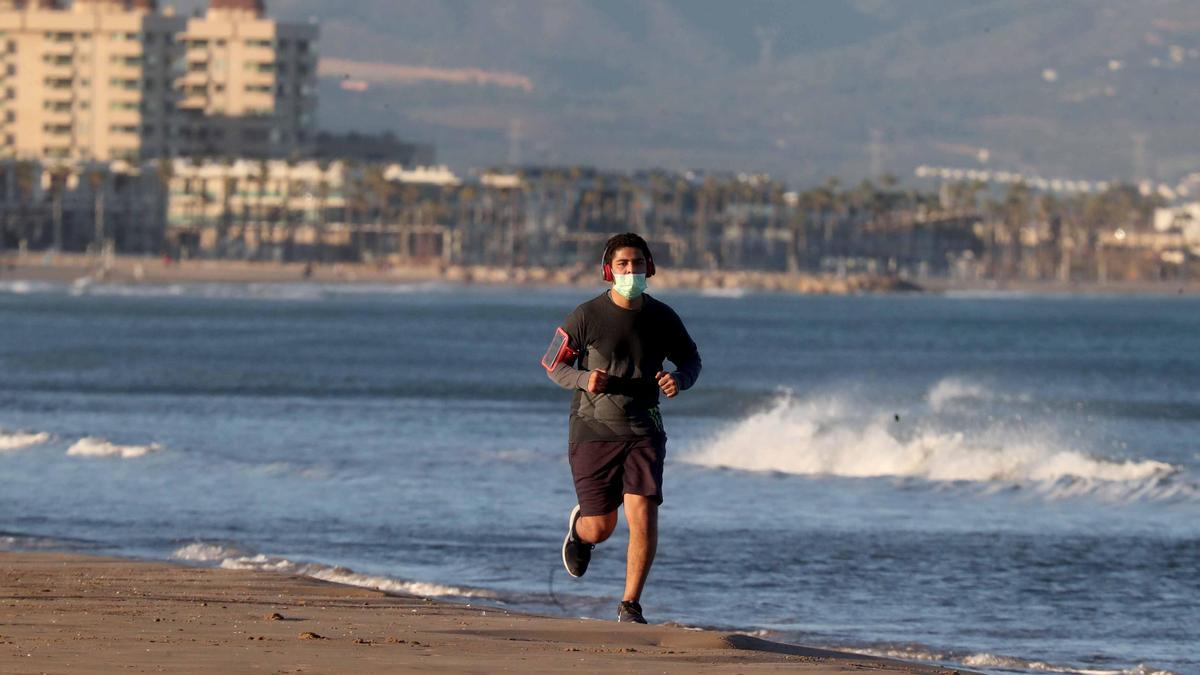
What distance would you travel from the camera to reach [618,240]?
37.3 feet

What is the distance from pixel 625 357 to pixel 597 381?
0.86ft

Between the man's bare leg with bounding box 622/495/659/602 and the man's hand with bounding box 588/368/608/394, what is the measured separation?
2.22 ft

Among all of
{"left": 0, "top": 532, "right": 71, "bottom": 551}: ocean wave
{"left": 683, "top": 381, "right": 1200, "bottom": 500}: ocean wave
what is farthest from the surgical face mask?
{"left": 683, "top": 381, "right": 1200, "bottom": 500}: ocean wave

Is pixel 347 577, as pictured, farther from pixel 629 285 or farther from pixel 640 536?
pixel 629 285

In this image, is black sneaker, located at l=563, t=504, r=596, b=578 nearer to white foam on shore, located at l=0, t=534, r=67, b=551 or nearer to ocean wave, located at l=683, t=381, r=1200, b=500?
white foam on shore, located at l=0, t=534, r=67, b=551

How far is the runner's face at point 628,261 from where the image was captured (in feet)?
36.6

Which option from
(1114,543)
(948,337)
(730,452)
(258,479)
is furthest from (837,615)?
(948,337)

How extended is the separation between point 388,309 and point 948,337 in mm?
43832

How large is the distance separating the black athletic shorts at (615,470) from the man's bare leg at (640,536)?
51mm

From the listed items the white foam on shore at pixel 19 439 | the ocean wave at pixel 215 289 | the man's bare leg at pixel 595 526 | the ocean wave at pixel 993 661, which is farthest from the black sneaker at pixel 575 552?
the ocean wave at pixel 215 289

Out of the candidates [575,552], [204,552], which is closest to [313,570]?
[204,552]

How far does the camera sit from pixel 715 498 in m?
22.8

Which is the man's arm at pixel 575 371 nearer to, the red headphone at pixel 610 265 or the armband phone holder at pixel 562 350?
the armband phone holder at pixel 562 350

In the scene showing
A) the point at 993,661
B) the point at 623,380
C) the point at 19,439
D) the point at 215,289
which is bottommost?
the point at 215,289
